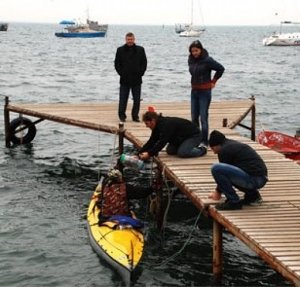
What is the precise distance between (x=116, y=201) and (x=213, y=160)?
2588 mm

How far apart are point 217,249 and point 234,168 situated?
165cm

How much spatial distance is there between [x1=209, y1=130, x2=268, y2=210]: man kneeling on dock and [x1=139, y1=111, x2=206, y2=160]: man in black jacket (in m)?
2.62

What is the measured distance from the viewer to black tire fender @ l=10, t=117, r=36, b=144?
25.1 meters

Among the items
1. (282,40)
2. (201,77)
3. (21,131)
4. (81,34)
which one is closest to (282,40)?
(282,40)

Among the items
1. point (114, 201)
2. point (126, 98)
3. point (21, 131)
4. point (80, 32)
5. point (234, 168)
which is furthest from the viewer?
point (80, 32)

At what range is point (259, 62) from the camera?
79.3 m

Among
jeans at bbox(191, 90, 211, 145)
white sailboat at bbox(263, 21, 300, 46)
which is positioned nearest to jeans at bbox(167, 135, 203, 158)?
jeans at bbox(191, 90, 211, 145)

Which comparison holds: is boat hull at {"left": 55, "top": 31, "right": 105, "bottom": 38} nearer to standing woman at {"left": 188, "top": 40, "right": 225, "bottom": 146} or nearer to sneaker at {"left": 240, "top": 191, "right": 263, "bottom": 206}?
standing woman at {"left": 188, "top": 40, "right": 225, "bottom": 146}

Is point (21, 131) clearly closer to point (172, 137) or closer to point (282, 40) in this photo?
point (172, 137)

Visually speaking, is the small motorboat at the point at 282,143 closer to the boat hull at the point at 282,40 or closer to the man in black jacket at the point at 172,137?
the man in black jacket at the point at 172,137

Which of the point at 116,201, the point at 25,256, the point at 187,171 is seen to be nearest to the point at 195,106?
the point at 187,171

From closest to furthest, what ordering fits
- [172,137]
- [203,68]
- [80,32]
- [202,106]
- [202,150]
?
[172,137] < [203,68] < [202,150] < [202,106] < [80,32]

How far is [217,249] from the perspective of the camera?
12492 mm

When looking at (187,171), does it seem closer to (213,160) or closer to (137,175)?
(213,160)
